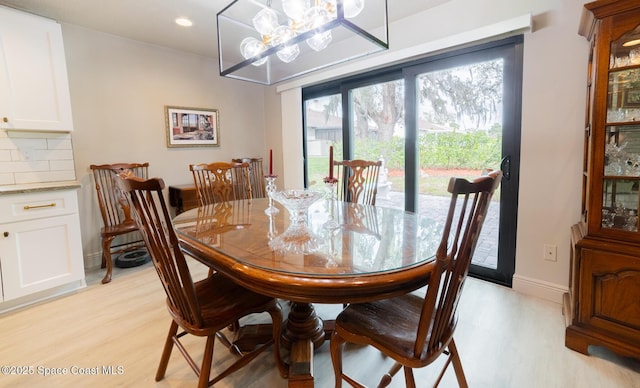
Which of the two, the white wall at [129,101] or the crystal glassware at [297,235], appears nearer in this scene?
the crystal glassware at [297,235]

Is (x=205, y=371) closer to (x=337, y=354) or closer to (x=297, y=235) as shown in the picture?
(x=337, y=354)

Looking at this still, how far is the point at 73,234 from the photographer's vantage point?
2473 mm

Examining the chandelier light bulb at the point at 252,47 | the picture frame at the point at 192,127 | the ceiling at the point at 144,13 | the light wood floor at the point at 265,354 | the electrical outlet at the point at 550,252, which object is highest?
the ceiling at the point at 144,13

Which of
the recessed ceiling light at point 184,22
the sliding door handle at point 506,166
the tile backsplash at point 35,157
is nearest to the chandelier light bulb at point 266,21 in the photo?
the recessed ceiling light at point 184,22

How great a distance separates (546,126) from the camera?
209cm

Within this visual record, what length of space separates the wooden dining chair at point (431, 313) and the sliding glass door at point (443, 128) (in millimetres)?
1613

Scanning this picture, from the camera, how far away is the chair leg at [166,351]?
1.44m

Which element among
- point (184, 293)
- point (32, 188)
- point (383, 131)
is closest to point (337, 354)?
point (184, 293)

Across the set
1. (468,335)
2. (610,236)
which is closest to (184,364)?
(468,335)

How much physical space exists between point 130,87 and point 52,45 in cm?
82

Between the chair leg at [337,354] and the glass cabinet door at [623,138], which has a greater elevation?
the glass cabinet door at [623,138]

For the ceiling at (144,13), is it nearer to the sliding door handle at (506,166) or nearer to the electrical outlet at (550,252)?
the sliding door handle at (506,166)

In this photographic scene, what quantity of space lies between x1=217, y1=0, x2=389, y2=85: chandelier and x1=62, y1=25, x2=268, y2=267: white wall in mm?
588

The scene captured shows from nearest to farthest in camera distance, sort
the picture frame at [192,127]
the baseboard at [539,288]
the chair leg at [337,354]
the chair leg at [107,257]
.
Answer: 1. the chair leg at [337,354]
2. the baseboard at [539,288]
3. the chair leg at [107,257]
4. the picture frame at [192,127]
